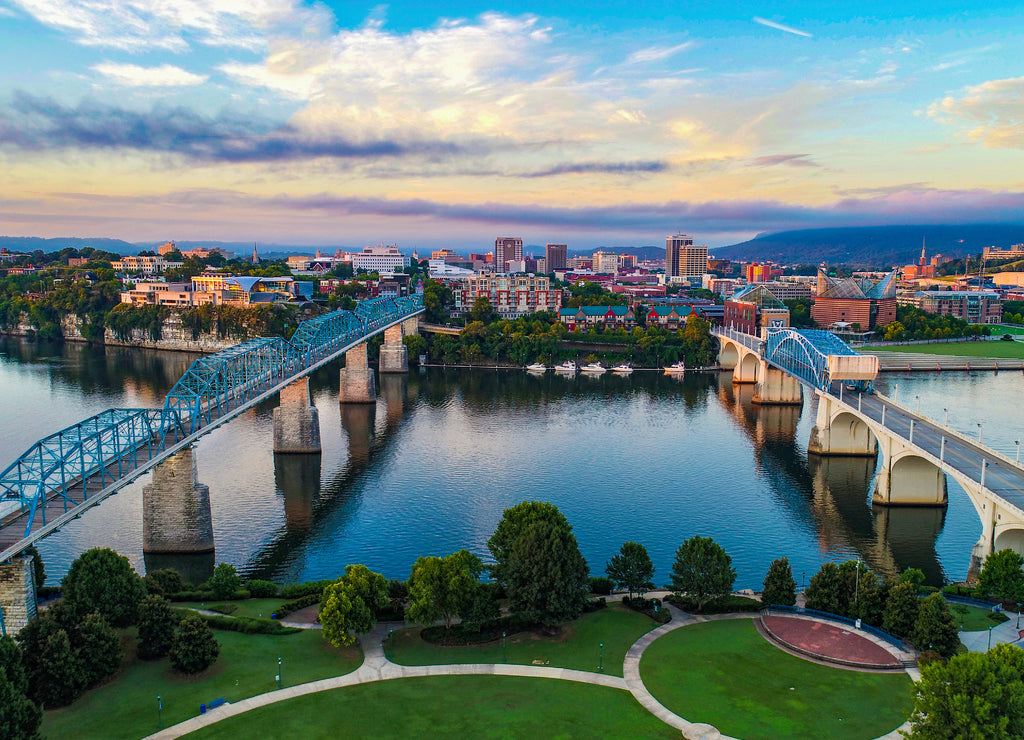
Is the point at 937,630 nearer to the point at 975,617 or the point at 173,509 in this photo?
the point at 975,617

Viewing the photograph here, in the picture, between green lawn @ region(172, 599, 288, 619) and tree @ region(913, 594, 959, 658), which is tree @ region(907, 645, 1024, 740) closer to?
tree @ region(913, 594, 959, 658)

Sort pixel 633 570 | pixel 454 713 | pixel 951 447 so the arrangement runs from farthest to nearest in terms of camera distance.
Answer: pixel 951 447, pixel 633 570, pixel 454 713

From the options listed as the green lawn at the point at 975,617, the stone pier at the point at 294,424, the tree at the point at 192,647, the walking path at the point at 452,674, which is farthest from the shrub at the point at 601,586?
the stone pier at the point at 294,424

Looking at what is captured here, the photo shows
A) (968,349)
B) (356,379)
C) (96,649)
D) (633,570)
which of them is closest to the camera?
(96,649)

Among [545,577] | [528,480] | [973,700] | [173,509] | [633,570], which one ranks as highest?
[973,700]

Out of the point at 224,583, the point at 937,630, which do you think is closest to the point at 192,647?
the point at 224,583
